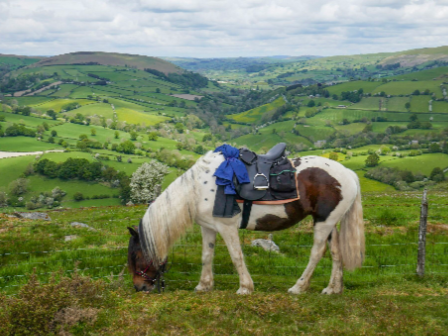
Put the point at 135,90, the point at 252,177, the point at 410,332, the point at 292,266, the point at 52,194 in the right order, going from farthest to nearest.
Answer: the point at 135,90
the point at 52,194
the point at 292,266
the point at 252,177
the point at 410,332

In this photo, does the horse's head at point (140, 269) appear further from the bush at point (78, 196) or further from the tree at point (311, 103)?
the tree at point (311, 103)

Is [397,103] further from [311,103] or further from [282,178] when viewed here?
[282,178]

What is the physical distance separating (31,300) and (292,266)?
529 centimetres

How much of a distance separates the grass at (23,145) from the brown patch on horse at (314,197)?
328 ft

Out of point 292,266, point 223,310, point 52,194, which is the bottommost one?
point 52,194

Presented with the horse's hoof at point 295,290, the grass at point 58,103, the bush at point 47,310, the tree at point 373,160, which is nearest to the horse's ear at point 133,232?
the bush at point 47,310

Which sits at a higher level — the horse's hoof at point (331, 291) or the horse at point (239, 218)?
the horse at point (239, 218)

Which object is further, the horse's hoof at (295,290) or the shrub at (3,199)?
the shrub at (3,199)

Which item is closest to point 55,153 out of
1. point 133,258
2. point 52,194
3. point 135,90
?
point 52,194

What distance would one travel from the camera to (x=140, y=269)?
646 centimetres

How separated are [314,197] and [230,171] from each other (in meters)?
1.58

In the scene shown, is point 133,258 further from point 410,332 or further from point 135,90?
point 135,90

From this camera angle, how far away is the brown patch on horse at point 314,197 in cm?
643

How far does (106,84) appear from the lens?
635 feet
